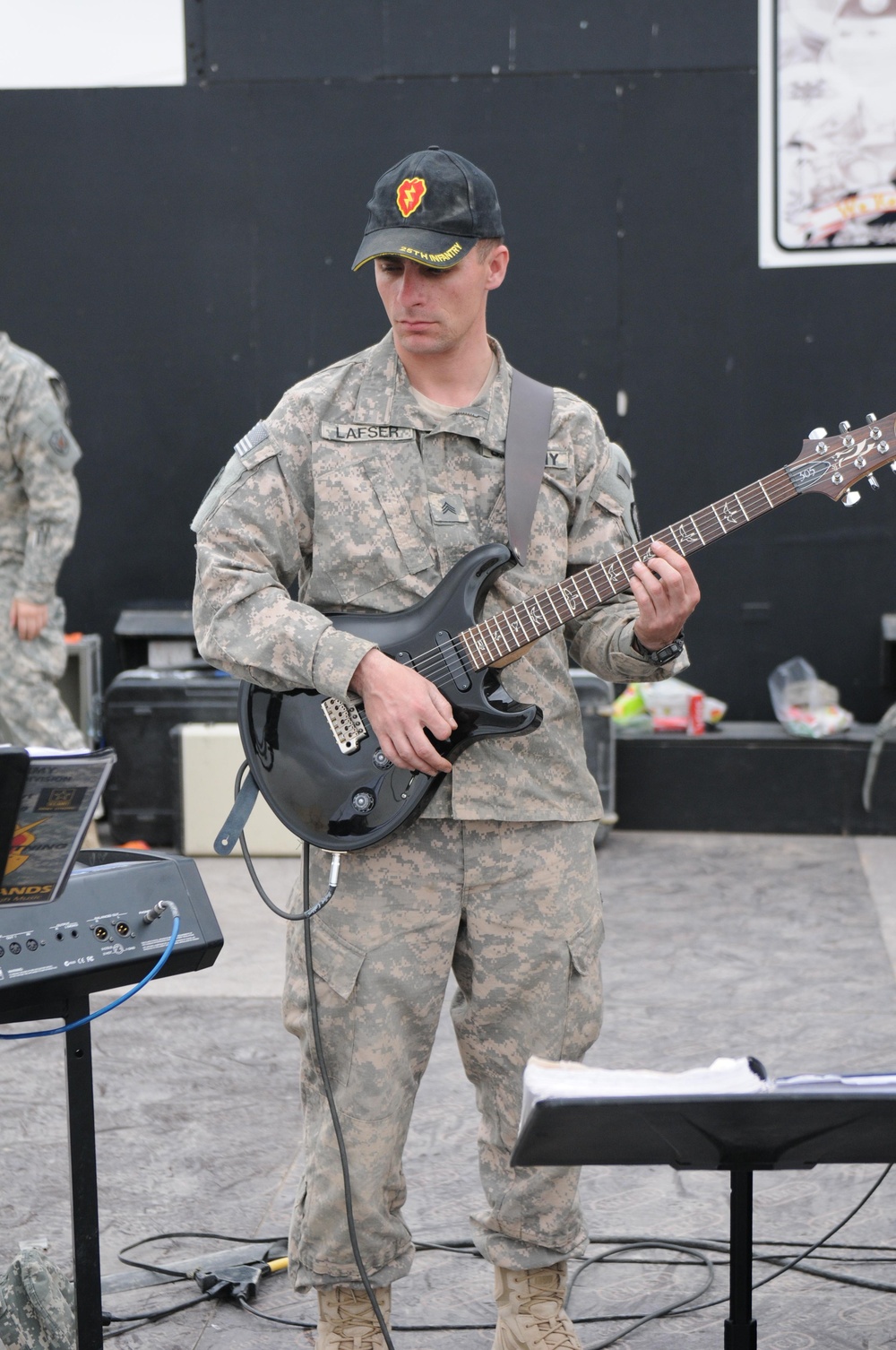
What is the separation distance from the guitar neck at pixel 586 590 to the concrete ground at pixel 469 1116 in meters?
1.25

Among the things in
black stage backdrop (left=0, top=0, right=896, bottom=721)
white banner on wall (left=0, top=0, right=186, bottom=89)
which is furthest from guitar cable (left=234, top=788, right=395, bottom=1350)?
white banner on wall (left=0, top=0, right=186, bottom=89)

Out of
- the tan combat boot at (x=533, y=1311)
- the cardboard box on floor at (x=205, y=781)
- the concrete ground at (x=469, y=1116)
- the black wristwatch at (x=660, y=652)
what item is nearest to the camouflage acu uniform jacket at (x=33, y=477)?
the cardboard box on floor at (x=205, y=781)

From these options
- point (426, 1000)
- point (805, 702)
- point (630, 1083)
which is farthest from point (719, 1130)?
point (805, 702)

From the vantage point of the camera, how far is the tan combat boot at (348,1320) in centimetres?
250

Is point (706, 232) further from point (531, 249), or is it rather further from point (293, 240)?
point (293, 240)

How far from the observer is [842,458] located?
254cm

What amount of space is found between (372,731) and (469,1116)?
150 cm

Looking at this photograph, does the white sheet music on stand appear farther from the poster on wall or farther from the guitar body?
the poster on wall

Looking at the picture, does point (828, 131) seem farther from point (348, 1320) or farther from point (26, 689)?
point (348, 1320)

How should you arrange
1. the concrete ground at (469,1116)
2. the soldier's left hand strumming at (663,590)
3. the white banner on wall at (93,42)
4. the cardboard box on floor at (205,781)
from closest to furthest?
the soldier's left hand strumming at (663,590), the concrete ground at (469,1116), the cardboard box on floor at (205,781), the white banner on wall at (93,42)

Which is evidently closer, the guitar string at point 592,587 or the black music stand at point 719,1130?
the black music stand at point 719,1130

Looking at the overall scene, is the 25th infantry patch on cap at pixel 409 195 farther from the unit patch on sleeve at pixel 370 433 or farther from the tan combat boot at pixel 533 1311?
the tan combat boot at pixel 533 1311

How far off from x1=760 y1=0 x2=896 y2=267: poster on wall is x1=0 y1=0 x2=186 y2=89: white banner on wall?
2.67m

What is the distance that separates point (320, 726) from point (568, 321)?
4.83 meters
